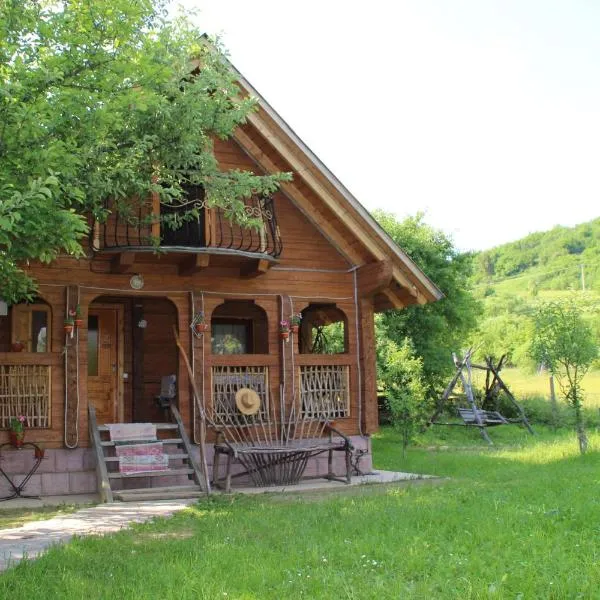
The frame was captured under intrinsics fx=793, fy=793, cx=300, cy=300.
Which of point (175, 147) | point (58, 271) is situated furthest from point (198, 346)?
point (175, 147)

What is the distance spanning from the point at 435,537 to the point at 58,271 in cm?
711

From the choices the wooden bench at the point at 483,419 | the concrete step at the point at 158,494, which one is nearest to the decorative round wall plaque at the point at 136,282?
the concrete step at the point at 158,494

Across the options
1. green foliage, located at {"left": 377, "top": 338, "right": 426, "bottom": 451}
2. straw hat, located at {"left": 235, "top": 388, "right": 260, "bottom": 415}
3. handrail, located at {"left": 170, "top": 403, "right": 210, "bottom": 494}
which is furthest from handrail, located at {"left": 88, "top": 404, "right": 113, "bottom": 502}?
green foliage, located at {"left": 377, "top": 338, "right": 426, "bottom": 451}

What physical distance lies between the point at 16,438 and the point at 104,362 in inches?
112

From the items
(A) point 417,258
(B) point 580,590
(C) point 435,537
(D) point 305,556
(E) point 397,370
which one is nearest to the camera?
(B) point 580,590

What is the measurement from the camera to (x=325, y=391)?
13.1 metres

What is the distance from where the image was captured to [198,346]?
1215 cm

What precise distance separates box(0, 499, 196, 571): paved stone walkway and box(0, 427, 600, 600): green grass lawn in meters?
0.31

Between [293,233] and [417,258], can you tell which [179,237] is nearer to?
[293,233]

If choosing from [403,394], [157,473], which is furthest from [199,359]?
[403,394]

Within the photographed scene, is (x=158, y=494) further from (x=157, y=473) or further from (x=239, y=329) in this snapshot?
(x=239, y=329)

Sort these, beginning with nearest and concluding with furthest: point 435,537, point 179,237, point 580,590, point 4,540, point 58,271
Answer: point 580,590, point 435,537, point 4,540, point 58,271, point 179,237

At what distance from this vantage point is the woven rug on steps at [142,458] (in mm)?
10906

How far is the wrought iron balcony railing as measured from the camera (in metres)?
11.4
